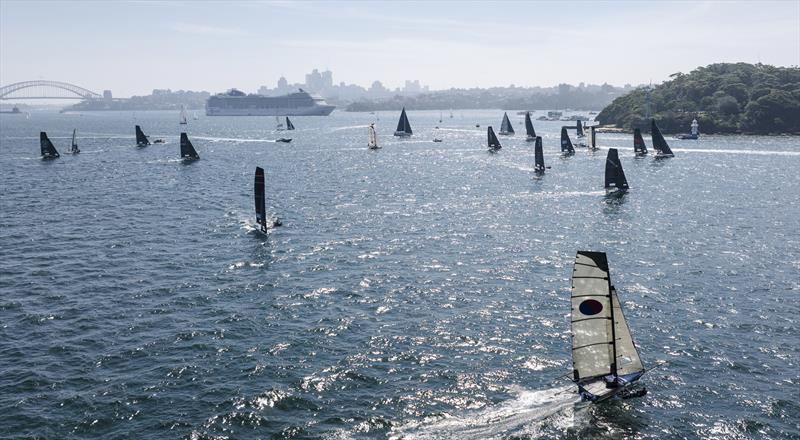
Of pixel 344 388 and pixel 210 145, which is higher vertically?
pixel 210 145

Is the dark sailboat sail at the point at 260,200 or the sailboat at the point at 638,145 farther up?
the sailboat at the point at 638,145

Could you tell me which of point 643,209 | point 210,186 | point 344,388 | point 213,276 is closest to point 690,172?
point 643,209

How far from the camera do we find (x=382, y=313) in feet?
109

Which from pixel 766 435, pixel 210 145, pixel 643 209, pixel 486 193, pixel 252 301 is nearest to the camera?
pixel 766 435

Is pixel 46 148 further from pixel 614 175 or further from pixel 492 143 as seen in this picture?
pixel 614 175

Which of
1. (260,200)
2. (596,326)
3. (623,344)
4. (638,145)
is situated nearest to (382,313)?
(596,326)

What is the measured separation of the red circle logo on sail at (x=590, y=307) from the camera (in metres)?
23.0

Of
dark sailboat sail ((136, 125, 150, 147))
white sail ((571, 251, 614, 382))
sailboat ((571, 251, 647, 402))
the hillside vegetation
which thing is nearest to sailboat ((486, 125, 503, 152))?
the hillside vegetation

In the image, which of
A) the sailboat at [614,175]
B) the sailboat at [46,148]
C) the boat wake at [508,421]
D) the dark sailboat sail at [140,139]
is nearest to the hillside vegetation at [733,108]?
the sailboat at [614,175]

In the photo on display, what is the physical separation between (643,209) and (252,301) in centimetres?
4479

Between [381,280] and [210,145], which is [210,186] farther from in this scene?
[210,145]

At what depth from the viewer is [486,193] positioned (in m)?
75.6

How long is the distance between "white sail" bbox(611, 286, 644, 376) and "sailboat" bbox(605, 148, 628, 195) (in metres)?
54.0

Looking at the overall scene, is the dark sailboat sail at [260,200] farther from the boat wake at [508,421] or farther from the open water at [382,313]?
the boat wake at [508,421]
